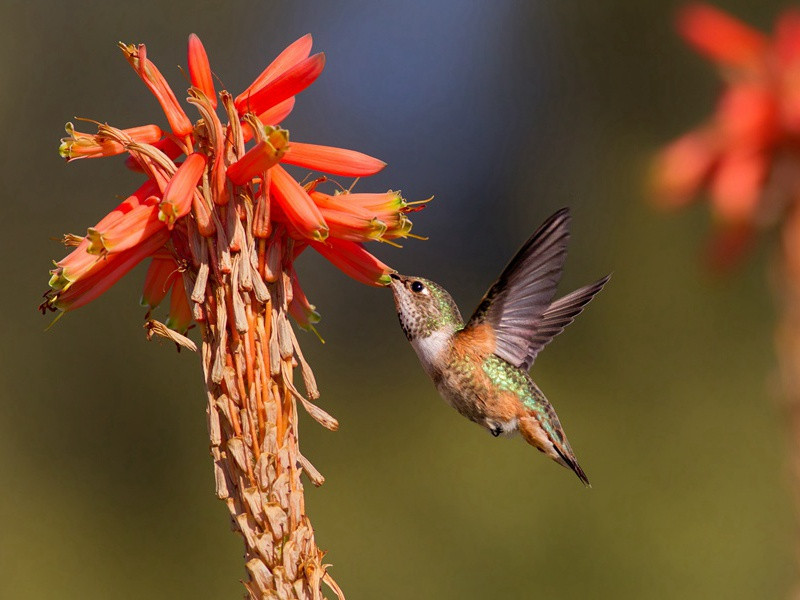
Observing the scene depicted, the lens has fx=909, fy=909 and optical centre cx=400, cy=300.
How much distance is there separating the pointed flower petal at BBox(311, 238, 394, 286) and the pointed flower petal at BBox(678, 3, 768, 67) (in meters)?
0.65

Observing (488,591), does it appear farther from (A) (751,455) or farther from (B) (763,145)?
(B) (763,145)

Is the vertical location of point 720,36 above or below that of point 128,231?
above

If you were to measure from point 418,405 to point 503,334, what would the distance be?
4088 millimetres

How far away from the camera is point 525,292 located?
2.35 m

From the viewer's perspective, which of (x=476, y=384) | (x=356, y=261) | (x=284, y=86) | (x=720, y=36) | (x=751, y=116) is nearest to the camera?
(x=751, y=116)

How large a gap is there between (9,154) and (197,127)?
6.55m

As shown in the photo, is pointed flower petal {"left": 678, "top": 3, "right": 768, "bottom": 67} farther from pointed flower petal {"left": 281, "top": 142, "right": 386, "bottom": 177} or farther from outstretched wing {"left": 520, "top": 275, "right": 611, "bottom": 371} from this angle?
outstretched wing {"left": 520, "top": 275, "right": 611, "bottom": 371}

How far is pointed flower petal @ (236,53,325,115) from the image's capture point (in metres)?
1.51

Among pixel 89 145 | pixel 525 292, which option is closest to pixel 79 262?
pixel 89 145

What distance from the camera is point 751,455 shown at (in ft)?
18.9

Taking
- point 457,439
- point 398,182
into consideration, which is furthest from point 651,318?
point 398,182

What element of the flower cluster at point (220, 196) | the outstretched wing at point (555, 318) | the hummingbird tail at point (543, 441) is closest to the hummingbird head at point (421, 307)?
the outstretched wing at point (555, 318)

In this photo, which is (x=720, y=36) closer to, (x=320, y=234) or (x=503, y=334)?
(x=320, y=234)

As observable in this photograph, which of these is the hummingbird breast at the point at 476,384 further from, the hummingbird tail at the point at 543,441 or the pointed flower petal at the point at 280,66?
the pointed flower petal at the point at 280,66
